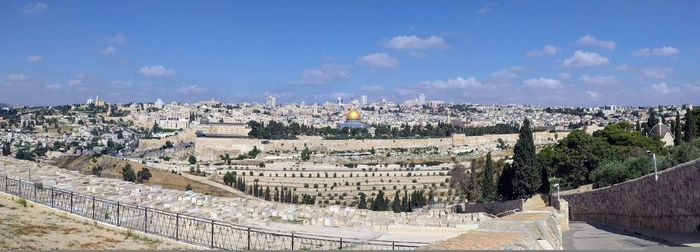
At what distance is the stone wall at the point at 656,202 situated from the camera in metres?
11.2

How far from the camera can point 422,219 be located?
16.3 meters

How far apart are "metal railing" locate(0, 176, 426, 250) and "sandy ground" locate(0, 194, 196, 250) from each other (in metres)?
0.25

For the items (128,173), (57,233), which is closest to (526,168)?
(57,233)

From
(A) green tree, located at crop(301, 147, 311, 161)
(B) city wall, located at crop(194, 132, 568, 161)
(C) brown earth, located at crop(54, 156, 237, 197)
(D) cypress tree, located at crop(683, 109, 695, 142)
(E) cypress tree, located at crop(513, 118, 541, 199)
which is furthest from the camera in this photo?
(B) city wall, located at crop(194, 132, 568, 161)

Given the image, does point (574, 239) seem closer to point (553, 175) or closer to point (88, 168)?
point (553, 175)

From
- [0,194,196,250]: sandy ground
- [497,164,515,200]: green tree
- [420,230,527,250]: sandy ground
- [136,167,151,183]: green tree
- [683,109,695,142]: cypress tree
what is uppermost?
[683,109,695,142]: cypress tree

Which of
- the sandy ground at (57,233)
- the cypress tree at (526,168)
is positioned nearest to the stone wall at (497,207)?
the cypress tree at (526,168)

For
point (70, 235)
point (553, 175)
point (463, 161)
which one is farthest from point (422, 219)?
point (463, 161)

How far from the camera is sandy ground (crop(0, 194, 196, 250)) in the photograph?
828 cm

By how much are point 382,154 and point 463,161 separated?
1485cm

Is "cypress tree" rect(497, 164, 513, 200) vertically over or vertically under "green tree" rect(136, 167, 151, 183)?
over

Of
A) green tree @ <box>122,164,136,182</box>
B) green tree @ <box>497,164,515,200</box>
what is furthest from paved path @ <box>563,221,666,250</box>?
green tree @ <box>122,164,136,182</box>

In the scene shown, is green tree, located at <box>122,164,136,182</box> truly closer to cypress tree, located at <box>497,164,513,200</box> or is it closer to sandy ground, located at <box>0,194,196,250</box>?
cypress tree, located at <box>497,164,513,200</box>

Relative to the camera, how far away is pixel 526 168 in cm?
2591
